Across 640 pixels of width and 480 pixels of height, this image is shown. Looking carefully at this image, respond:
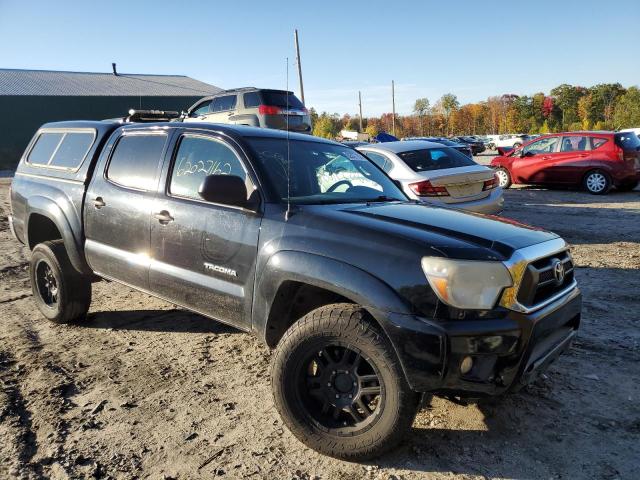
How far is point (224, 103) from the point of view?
540 inches

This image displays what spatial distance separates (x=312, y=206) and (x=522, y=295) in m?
1.31

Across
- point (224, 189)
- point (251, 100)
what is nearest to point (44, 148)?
point (224, 189)

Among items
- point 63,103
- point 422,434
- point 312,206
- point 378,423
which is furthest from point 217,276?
point 63,103

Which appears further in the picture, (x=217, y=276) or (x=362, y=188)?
(x=362, y=188)

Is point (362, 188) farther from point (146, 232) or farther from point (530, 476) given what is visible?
point (530, 476)

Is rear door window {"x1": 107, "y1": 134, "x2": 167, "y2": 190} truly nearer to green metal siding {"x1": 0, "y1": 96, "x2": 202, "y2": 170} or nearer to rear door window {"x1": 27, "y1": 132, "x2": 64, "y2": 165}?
rear door window {"x1": 27, "y1": 132, "x2": 64, "y2": 165}

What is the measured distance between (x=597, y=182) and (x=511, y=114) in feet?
317

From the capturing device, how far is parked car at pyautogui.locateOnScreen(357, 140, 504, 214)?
7297 mm

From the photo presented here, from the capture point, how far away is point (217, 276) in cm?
325

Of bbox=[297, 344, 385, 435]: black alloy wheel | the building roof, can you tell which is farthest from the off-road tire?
the building roof

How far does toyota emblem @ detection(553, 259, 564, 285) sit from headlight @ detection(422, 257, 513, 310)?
0.49 meters

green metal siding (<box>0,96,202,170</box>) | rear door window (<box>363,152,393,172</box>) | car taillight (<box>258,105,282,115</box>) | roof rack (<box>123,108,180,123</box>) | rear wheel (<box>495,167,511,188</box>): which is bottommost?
rear wheel (<box>495,167,511,188</box>)

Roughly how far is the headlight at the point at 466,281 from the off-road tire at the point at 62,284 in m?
3.46

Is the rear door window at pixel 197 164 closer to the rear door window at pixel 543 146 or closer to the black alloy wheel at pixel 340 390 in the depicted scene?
the black alloy wheel at pixel 340 390
